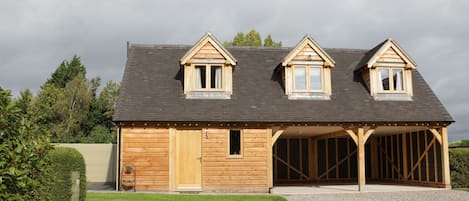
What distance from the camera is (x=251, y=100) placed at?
18516mm

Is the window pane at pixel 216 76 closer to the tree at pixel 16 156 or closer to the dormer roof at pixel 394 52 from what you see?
the dormer roof at pixel 394 52

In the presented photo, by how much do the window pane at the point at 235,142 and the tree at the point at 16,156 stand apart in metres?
12.5

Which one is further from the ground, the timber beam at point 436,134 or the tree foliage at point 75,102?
the tree foliage at point 75,102

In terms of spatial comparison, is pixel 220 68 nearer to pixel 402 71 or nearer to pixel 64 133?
pixel 402 71

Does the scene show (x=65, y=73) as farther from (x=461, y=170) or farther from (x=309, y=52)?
(x=461, y=170)

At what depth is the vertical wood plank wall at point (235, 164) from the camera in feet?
56.4

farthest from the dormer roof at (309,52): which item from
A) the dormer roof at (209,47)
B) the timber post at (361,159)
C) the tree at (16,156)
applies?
the tree at (16,156)

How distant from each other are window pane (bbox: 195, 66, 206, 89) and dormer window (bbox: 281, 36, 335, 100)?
3233 mm

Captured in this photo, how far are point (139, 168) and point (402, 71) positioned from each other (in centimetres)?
1141

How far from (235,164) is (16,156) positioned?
13.0 metres

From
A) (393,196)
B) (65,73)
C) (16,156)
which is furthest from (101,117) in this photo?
(16,156)

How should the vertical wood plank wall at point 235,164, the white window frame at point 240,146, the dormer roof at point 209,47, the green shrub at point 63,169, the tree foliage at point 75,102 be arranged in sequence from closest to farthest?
1. the green shrub at point 63,169
2. the vertical wood plank wall at point 235,164
3. the white window frame at point 240,146
4. the dormer roof at point 209,47
5. the tree foliage at point 75,102

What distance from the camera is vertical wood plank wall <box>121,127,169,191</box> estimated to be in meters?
16.8

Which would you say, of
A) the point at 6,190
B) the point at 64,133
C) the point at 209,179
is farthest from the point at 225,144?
the point at 64,133
